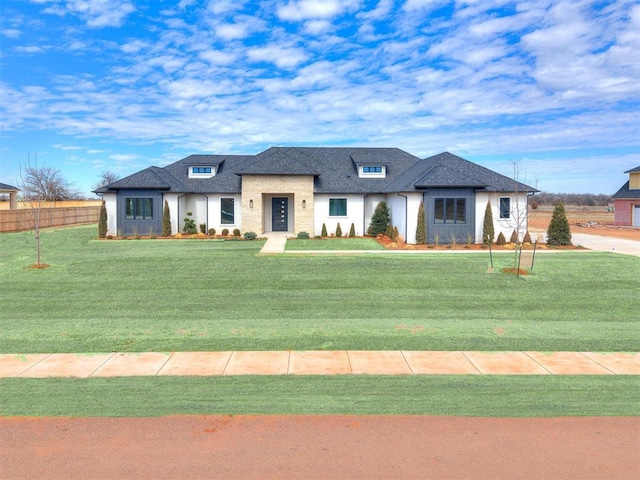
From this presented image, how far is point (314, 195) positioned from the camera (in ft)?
96.8

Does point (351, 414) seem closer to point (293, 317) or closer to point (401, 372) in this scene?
point (401, 372)

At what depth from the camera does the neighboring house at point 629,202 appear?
42.3 metres

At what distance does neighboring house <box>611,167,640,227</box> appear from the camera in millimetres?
42344

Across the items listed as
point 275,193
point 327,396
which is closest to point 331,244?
point 275,193

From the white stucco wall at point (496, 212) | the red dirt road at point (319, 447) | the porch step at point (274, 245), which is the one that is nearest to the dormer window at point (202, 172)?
the porch step at point (274, 245)

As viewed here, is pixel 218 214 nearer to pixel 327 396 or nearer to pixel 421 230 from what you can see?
pixel 421 230

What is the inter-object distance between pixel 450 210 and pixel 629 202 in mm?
27331

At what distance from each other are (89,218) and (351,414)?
46001 millimetres

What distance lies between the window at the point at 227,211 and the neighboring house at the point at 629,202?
116 ft

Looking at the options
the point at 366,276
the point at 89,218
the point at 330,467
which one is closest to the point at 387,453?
the point at 330,467

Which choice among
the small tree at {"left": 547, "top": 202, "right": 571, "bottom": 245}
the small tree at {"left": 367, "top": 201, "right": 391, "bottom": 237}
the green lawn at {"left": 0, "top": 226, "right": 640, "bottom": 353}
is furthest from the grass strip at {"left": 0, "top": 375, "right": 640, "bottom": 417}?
the small tree at {"left": 367, "top": 201, "right": 391, "bottom": 237}

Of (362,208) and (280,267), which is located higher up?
(362,208)

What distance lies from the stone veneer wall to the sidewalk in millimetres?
20484

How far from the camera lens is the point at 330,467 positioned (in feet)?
16.1
